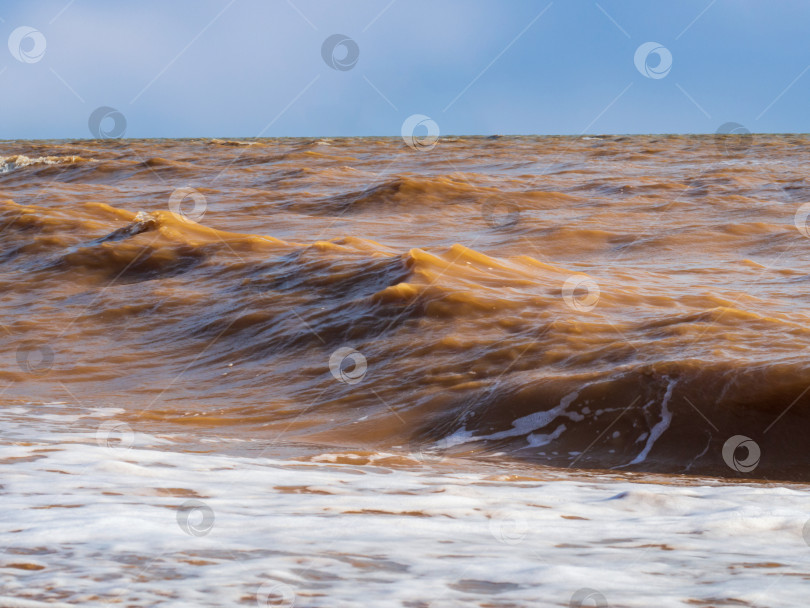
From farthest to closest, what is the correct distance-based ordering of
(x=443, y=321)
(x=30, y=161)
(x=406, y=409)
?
(x=30, y=161) → (x=443, y=321) → (x=406, y=409)

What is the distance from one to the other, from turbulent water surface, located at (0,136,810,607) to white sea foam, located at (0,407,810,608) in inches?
0.6

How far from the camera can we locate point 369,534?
3332 millimetres

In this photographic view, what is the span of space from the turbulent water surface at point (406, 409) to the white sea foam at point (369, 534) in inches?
0.6

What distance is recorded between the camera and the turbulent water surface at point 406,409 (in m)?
2.95

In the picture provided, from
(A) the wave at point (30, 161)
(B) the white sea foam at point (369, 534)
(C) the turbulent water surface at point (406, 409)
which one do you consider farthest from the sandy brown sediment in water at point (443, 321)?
(A) the wave at point (30, 161)

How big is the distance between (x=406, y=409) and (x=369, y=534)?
2567mm

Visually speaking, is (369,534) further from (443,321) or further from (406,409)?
(443,321)

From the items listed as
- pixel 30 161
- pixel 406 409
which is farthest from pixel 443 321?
pixel 30 161

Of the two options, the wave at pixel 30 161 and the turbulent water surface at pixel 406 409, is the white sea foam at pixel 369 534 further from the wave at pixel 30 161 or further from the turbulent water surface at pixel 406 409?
the wave at pixel 30 161

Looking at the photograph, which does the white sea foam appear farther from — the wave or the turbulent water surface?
the wave

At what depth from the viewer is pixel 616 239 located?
1190 cm

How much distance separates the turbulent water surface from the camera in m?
2.95

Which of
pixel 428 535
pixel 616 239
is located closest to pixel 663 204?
pixel 616 239

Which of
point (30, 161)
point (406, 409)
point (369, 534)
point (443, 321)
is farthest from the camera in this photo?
point (30, 161)
